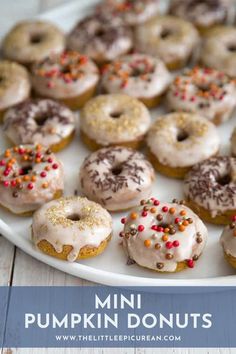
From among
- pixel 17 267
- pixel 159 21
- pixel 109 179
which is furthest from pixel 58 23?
pixel 17 267

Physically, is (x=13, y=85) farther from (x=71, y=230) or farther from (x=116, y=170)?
(x=71, y=230)

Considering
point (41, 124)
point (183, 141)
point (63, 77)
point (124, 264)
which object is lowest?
point (124, 264)

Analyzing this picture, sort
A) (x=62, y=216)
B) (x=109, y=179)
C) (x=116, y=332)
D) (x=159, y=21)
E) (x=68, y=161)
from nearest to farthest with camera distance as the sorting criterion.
Answer: (x=116, y=332) < (x=62, y=216) < (x=109, y=179) < (x=68, y=161) < (x=159, y=21)

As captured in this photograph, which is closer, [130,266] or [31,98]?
[130,266]

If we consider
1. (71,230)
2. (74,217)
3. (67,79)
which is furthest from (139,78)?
(71,230)

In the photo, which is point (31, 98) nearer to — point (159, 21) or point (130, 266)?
point (159, 21)

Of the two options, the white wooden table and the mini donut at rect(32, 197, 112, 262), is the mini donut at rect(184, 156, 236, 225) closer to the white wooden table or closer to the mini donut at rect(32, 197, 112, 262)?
the mini donut at rect(32, 197, 112, 262)
